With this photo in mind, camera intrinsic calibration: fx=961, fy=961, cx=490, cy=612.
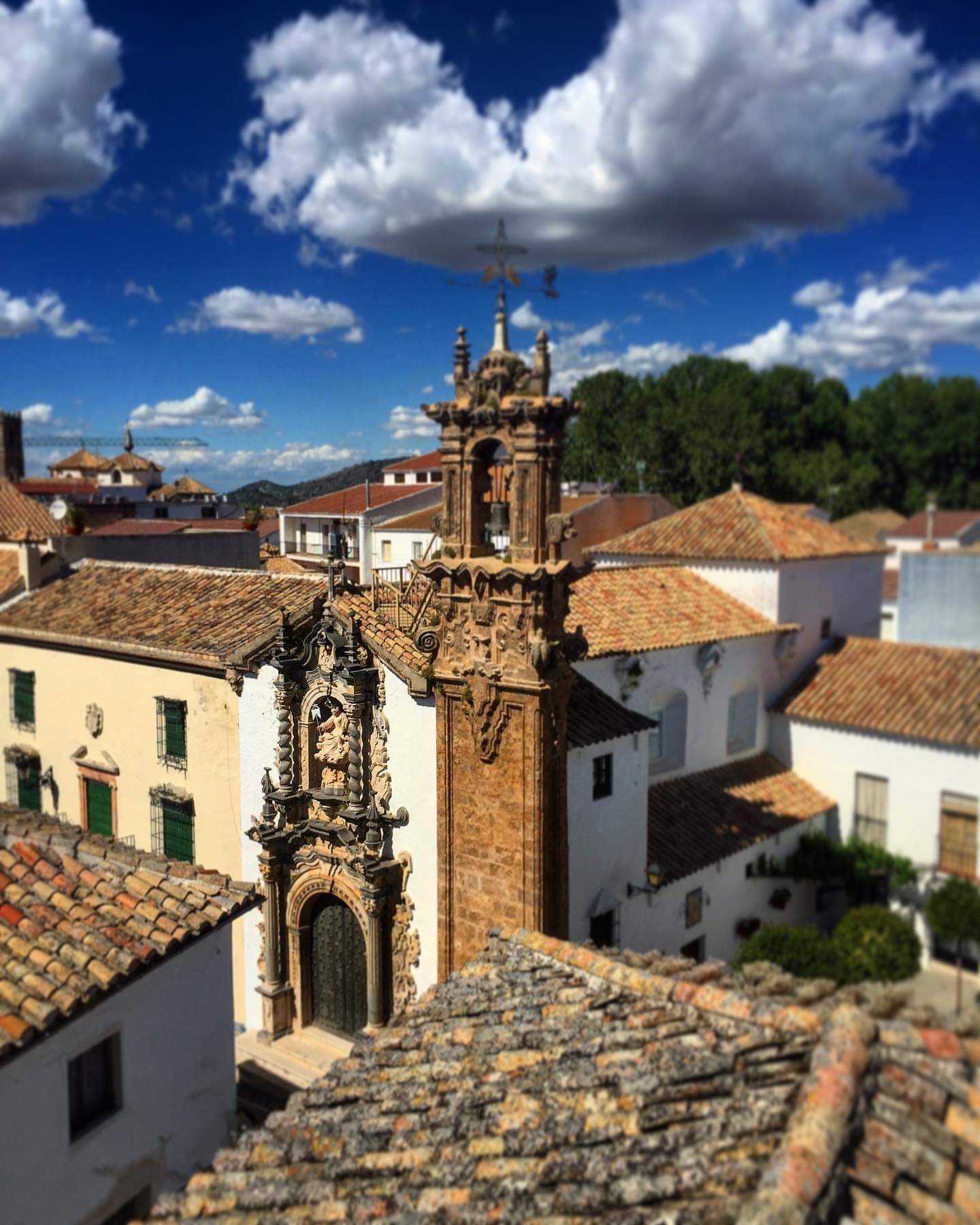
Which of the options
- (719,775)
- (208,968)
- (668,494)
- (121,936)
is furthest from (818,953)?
(668,494)

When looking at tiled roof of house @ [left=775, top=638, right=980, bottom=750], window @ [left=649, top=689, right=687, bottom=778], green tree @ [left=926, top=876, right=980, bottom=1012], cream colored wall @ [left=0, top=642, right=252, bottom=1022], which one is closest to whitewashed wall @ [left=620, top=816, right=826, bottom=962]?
window @ [left=649, top=689, right=687, bottom=778]

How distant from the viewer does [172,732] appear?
58.8 ft

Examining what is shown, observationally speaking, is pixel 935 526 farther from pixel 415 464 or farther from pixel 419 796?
pixel 415 464

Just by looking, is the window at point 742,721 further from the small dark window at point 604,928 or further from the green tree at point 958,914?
the small dark window at point 604,928

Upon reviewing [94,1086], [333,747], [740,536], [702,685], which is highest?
[740,536]

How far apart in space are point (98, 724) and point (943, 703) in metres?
16.9

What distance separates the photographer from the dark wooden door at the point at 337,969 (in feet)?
50.4

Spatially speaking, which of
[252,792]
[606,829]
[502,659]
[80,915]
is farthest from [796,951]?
[80,915]

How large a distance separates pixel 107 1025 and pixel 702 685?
1351 centimetres

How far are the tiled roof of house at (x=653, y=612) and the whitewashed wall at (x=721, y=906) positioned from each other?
13.5ft

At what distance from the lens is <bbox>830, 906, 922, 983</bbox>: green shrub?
53.3 ft

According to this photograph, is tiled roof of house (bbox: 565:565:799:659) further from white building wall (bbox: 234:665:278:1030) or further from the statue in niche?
white building wall (bbox: 234:665:278:1030)

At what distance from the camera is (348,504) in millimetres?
31484

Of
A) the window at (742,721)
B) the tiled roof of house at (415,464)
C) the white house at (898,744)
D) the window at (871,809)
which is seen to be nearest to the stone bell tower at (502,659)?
the window at (742,721)
